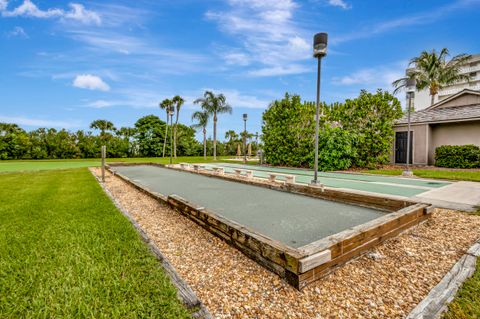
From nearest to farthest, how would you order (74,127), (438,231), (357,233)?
(357,233), (438,231), (74,127)

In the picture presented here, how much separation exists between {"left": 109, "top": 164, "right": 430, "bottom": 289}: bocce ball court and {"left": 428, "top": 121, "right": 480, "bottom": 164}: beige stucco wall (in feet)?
37.3

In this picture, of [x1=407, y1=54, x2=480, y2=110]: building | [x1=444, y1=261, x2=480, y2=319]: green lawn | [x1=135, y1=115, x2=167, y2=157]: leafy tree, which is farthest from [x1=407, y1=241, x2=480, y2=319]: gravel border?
[x1=407, y1=54, x2=480, y2=110]: building

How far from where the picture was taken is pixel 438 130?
12.4m

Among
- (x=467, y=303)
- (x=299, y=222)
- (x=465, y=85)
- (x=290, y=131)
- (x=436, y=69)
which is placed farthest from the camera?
(x=465, y=85)

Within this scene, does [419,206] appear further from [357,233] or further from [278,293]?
[278,293]

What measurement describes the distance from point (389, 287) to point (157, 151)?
35.0 meters

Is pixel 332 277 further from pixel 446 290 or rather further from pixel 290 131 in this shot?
pixel 290 131

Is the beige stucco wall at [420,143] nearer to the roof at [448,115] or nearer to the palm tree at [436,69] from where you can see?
the roof at [448,115]

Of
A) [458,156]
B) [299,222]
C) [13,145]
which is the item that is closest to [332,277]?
[299,222]

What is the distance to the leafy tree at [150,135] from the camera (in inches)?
1351

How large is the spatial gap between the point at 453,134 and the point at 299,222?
13.2m

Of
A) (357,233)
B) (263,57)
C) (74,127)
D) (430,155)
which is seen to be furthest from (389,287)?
(74,127)

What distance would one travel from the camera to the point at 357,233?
2398 millimetres

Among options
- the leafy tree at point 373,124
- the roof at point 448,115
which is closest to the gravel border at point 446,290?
the leafy tree at point 373,124
